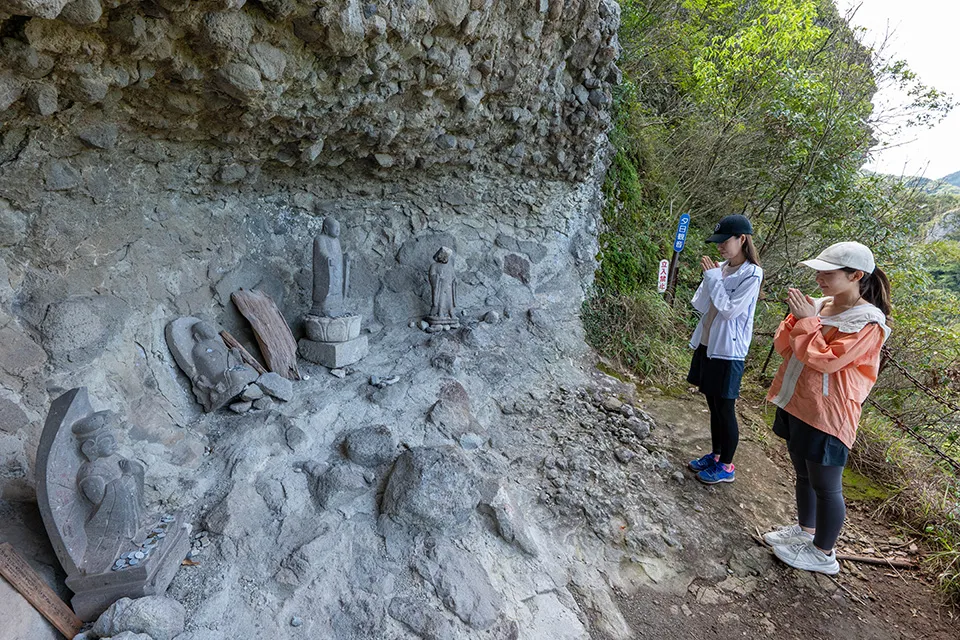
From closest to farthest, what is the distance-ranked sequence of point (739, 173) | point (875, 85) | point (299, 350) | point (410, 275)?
point (299, 350) < point (410, 275) < point (875, 85) < point (739, 173)

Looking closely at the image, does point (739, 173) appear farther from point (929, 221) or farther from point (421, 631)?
point (421, 631)

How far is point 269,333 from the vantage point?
3.56 metres

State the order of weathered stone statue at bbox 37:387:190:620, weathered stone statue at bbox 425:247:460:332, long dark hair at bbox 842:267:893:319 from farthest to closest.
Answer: weathered stone statue at bbox 425:247:460:332 → long dark hair at bbox 842:267:893:319 → weathered stone statue at bbox 37:387:190:620

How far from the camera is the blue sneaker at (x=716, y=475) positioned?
3.32m

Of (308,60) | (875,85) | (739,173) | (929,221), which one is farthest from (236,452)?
(929,221)

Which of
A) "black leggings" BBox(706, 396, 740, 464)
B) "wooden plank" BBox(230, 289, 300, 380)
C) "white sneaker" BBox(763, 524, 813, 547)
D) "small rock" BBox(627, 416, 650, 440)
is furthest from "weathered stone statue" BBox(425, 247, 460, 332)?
"white sneaker" BBox(763, 524, 813, 547)

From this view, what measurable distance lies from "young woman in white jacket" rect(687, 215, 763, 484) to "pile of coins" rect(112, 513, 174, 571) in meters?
3.30

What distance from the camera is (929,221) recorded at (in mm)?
6168

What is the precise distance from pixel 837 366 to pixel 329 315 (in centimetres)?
342

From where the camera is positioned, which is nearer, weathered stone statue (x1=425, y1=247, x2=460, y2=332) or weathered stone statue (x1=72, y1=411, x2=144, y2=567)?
weathered stone statue (x1=72, y1=411, x2=144, y2=567)

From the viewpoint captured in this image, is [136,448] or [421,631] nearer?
[421,631]

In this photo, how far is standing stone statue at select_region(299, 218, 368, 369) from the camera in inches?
145

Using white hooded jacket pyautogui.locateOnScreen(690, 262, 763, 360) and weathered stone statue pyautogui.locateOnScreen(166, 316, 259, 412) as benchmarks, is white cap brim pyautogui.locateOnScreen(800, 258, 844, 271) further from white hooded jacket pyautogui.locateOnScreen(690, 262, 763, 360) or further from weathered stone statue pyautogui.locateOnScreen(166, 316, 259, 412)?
weathered stone statue pyautogui.locateOnScreen(166, 316, 259, 412)

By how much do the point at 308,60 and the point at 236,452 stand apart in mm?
2386
